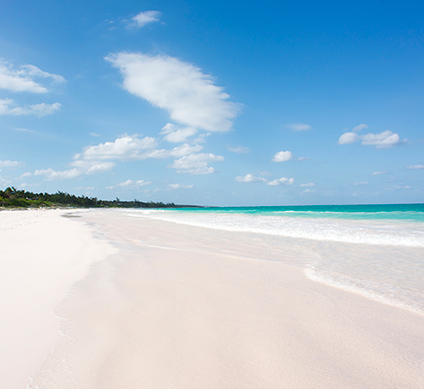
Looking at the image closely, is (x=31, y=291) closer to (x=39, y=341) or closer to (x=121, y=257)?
(x=39, y=341)

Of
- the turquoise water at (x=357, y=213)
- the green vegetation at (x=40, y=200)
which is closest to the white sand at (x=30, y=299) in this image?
the turquoise water at (x=357, y=213)

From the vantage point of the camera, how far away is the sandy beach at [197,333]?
7.80 ft

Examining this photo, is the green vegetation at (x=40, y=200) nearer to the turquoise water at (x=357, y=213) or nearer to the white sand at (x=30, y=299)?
the turquoise water at (x=357, y=213)

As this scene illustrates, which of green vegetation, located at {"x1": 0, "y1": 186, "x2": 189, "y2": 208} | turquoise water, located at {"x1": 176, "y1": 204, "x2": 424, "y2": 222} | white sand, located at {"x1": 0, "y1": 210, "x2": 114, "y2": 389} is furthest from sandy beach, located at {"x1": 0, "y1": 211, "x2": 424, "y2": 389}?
green vegetation, located at {"x1": 0, "y1": 186, "x2": 189, "y2": 208}

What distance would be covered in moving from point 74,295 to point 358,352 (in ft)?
13.3

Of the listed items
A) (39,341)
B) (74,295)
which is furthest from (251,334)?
(74,295)

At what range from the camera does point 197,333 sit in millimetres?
3174

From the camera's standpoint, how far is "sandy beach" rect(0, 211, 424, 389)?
238 centimetres

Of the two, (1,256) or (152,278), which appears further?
(1,256)

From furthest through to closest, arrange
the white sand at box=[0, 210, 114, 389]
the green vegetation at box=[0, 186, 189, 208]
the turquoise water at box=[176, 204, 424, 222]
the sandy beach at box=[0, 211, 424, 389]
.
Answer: the green vegetation at box=[0, 186, 189, 208] < the turquoise water at box=[176, 204, 424, 222] < the white sand at box=[0, 210, 114, 389] < the sandy beach at box=[0, 211, 424, 389]

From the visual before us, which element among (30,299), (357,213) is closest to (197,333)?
(30,299)

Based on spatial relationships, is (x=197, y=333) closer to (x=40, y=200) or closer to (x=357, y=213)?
(x=357, y=213)

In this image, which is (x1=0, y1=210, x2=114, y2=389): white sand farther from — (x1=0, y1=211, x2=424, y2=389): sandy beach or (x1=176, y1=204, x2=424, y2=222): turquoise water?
(x1=176, y1=204, x2=424, y2=222): turquoise water

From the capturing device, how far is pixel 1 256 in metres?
7.21
